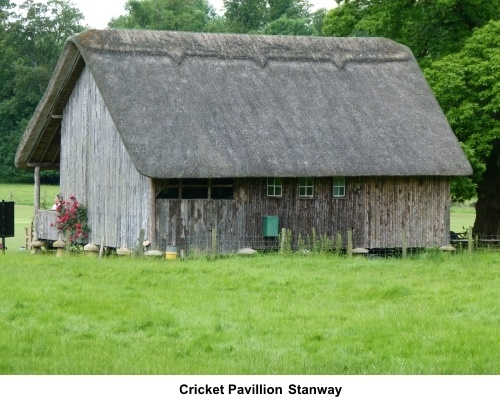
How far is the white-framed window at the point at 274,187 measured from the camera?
30.5 m

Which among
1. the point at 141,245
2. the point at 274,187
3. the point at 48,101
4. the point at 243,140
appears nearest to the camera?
the point at 141,245

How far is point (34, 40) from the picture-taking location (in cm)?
7944

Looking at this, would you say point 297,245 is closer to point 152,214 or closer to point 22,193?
point 152,214

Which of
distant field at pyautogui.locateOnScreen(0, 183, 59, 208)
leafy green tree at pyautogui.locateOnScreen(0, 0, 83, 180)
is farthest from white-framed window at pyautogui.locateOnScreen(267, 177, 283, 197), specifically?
leafy green tree at pyautogui.locateOnScreen(0, 0, 83, 180)

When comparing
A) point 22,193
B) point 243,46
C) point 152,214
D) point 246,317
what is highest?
point 243,46

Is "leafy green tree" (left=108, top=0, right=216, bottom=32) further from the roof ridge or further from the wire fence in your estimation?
the wire fence

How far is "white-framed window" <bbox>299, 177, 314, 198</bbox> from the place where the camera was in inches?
1217

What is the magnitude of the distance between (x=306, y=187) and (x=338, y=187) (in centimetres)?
95

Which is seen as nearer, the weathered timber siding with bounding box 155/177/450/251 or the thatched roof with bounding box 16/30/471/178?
the thatched roof with bounding box 16/30/471/178

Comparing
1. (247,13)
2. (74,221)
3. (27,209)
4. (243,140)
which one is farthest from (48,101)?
(247,13)

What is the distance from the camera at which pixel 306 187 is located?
31.0 meters

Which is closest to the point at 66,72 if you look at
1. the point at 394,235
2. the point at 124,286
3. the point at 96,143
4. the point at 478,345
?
the point at 96,143

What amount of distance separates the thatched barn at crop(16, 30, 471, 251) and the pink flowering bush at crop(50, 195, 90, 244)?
260 millimetres

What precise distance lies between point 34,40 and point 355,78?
4989 centimetres
